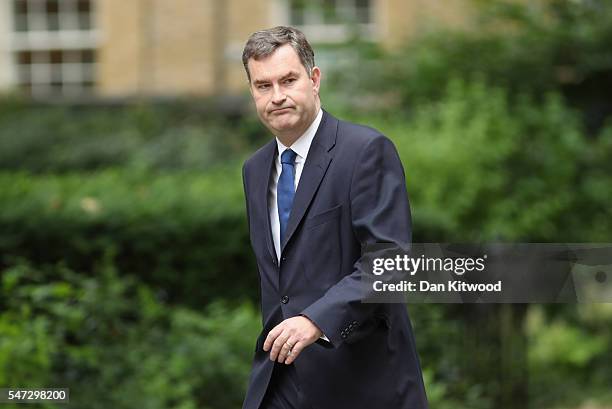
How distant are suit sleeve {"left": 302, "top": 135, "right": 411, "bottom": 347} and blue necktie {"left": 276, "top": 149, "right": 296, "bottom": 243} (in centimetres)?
24

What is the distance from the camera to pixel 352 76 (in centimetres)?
1509

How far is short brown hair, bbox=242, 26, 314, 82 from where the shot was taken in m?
3.46

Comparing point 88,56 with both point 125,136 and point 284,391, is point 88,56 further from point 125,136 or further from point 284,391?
point 284,391

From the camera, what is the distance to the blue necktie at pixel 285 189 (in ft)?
12.0

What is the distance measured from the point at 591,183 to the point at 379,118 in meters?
2.76

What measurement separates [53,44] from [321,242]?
1833cm

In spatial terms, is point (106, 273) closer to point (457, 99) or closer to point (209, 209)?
point (209, 209)

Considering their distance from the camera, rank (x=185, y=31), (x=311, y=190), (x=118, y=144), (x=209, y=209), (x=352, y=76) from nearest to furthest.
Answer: (x=311, y=190), (x=209, y=209), (x=352, y=76), (x=118, y=144), (x=185, y=31)

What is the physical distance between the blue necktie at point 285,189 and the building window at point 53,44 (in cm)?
1777

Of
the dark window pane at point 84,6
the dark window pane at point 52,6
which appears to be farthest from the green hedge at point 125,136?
the dark window pane at point 84,6

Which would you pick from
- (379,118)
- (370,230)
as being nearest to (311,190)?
(370,230)

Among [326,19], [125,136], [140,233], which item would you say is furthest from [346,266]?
[125,136]

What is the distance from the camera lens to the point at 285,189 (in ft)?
12.1

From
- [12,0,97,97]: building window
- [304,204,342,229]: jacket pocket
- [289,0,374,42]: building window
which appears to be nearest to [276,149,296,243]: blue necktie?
[304,204,342,229]: jacket pocket
